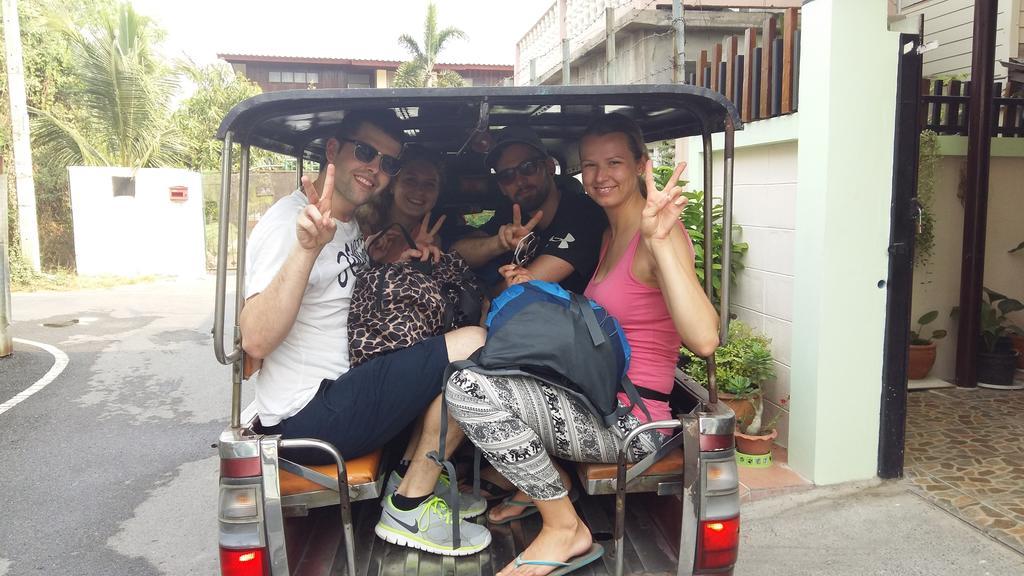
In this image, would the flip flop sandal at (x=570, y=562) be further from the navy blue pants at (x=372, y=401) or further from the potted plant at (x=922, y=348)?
the potted plant at (x=922, y=348)

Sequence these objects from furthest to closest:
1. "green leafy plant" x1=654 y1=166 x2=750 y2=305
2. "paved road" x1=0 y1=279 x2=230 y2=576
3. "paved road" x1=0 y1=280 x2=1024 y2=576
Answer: "green leafy plant" x1=654 y1=166 x2=750 y2=305 → "paved road" x1=0 y1=279 x2=230 y2=576 → "paved road" x1=0 y1=280 x2=1024 y2=576

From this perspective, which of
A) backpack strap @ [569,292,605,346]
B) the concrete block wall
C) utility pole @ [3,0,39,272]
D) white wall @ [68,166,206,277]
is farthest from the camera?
white wall @ [68,166,206,277]

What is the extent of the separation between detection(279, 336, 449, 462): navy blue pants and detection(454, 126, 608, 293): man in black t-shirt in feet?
2.34

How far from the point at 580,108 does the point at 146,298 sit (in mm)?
11913

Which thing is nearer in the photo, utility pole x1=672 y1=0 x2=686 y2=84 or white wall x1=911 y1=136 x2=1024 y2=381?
utility pole x1=672 y1=0 x2=686 y2=84

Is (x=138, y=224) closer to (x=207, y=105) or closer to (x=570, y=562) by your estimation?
(x=207, y=105)

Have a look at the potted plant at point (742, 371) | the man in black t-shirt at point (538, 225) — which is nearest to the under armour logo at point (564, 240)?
the man in black t-shirt at point (538, 225)

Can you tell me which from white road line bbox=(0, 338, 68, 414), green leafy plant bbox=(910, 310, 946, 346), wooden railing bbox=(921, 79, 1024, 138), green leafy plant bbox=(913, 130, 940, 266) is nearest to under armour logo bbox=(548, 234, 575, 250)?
green leafy plant bbox=(913, 130, 940, 266)

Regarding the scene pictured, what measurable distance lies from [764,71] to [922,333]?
9.67ft

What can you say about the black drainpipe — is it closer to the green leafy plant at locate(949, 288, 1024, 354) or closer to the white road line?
the green leafy plant at locate(949, 288, 1024, 354)

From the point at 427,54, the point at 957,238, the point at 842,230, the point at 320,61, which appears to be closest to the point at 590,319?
the point at 842,230

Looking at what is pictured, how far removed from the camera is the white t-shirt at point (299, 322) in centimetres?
249

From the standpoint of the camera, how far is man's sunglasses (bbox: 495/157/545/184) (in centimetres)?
340

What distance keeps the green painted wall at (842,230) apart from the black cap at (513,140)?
176 centimetres
